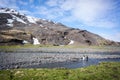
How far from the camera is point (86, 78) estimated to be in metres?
25.0

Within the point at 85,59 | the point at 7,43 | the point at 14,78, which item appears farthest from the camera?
the point at 7,43

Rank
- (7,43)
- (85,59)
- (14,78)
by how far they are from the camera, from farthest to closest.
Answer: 1. (7,43)
2. (85,59)
3. (14,78)

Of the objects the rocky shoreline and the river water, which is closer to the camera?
the river water

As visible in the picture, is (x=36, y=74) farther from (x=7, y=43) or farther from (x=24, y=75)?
(x=7, y=43)

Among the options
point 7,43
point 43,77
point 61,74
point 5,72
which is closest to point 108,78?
point 61,74

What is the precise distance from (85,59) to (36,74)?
37.8 metres

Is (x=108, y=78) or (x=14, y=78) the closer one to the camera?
(x=14, y=78)

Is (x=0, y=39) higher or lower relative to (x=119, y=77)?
higher

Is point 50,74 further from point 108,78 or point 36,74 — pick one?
point 108,78

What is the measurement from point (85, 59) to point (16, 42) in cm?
14759

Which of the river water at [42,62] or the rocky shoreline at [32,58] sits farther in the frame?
the rocky shoreline at [32,58]

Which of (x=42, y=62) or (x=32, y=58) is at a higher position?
(x=32, y=58)

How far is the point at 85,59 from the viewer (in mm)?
61656

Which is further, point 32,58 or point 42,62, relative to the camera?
point 32,58
